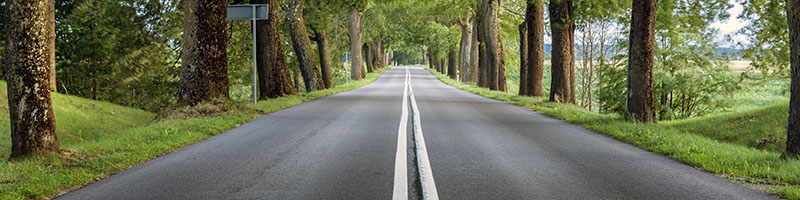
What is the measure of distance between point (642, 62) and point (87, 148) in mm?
10299

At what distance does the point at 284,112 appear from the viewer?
14141 millimetres

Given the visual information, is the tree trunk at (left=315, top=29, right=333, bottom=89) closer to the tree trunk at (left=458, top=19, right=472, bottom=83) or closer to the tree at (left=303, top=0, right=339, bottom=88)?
the tree at (left=303, top=0, right=339, bottom=88)

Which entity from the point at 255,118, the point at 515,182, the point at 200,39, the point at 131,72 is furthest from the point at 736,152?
the point at 131,72

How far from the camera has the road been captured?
514 centimetres

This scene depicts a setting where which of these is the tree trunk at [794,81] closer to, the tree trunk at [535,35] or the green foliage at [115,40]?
the tree trunk at [535,35]

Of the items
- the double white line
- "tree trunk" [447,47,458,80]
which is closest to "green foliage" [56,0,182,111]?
the double white line

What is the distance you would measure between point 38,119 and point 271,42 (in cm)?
1273

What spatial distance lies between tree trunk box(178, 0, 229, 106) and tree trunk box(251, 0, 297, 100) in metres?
6.37

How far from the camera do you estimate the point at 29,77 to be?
272 inches

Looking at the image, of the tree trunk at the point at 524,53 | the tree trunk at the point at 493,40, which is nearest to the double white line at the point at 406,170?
the tree trunk at the point at 524,53

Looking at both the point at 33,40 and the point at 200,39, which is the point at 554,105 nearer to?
the point at 200,39

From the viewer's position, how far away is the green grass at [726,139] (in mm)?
5996

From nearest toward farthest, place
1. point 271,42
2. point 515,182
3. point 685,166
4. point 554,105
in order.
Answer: point 515,182 → point 685,166 → point 554,105 → point 271,42

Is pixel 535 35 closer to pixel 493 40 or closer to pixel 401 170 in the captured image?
pixel 493 40
